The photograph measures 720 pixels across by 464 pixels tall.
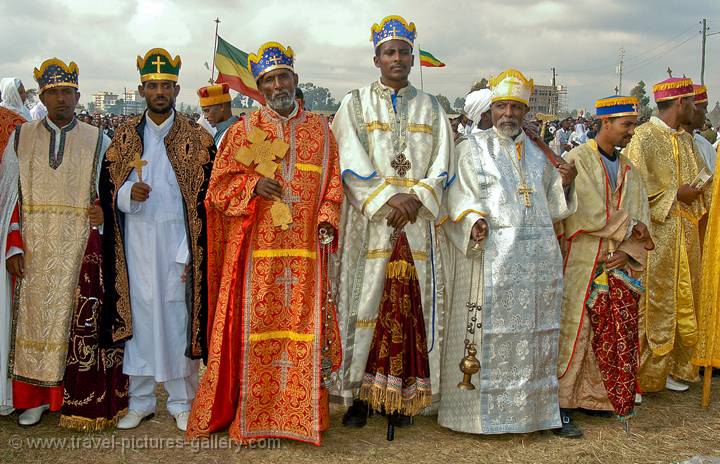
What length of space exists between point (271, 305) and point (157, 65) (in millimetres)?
1931

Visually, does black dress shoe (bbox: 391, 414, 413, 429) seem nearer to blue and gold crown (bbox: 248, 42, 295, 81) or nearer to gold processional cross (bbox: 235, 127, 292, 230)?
gold processional cross (bbox: 235, 127, 292, 230)

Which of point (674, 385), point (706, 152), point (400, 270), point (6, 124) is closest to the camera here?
point (400, 270)

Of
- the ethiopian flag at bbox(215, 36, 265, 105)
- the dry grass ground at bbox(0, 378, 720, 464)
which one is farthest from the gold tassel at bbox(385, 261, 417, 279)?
the ethiopian flag at bbox(215, 36, 265, 105)

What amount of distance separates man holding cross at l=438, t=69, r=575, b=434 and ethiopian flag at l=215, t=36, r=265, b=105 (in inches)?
262

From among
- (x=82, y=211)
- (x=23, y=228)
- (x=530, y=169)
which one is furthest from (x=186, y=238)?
(x=530, y=169)

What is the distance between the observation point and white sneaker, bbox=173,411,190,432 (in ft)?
15.6

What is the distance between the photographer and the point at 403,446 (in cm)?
458

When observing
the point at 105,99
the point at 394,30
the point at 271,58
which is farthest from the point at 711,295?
the point at 105,99

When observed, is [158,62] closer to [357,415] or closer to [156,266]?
[156,266]

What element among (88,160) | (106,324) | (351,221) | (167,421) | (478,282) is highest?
(88,160)

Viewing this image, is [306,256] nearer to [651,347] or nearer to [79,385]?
[79,385]

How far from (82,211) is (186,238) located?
2.65ft

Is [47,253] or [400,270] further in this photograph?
[47,253]

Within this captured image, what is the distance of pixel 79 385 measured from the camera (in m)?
4.68
